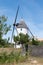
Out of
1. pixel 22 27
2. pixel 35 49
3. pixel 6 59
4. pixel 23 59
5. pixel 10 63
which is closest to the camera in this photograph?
pixel 10 63

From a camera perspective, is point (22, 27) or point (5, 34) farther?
point (22, 27)

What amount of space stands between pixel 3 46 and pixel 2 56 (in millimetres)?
1574

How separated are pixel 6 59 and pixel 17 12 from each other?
9.00ft

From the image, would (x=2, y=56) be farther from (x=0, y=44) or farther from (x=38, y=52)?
(x=38, y=52)

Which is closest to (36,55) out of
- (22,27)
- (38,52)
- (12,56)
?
(38,52)

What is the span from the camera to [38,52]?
2412 centimetres

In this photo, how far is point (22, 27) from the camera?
8469 centimetres

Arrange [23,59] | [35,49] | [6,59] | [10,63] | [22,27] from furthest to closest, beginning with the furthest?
[22,27], [35,49], [23,59], [6,59], [10,63]

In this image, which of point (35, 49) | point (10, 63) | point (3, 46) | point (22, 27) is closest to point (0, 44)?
point (3, 46)

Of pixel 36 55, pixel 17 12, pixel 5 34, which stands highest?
pixel 17 12

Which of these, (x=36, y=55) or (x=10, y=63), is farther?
(x=36, y=55)

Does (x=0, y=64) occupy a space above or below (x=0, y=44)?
below

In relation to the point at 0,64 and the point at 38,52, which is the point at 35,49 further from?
the point at 0,64

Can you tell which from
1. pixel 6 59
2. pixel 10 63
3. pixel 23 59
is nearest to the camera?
pixel 10 63
